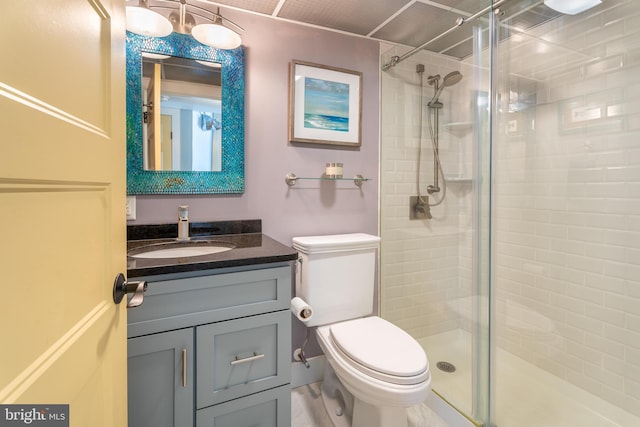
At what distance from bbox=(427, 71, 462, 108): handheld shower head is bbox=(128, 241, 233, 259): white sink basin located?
154 centimetres

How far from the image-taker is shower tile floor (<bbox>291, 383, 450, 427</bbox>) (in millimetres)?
1484

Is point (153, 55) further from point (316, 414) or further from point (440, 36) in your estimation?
point (316, 414)

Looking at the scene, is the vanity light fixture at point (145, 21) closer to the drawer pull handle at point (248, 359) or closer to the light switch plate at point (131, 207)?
the light switch plate at point (131, 207)

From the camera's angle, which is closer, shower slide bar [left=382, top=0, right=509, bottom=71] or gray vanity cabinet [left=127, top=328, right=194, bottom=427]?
gray vanity cabinet [left=127, top=328, right=194, bottom=427]

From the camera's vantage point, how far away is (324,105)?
5.78 ft

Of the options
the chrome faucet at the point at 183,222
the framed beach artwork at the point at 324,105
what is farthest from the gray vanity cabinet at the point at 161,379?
the framed beach artwork at the point at 324,105

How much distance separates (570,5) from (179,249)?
7.26ft

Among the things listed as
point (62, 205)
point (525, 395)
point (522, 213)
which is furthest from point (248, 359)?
point (522, 213)

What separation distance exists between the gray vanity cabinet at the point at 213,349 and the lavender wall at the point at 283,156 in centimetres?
59

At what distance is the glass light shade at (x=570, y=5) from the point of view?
1.43 m

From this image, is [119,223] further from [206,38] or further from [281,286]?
[206,38]

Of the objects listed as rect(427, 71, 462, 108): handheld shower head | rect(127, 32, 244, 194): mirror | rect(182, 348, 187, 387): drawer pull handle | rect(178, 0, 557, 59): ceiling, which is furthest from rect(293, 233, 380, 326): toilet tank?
rect(178, 0, 557, 59): ceiling

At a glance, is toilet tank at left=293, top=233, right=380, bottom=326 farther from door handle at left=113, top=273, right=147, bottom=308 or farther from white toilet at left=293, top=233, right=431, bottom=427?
door handle at left=113, top=273, right=147, bottom=308

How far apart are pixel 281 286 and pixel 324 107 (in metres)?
1.11
